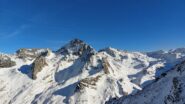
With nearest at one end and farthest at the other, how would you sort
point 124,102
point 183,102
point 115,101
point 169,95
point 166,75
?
1. point 183,102
2. point 169,95
3. point 166,75
4. point 124,102
5. point 115,101

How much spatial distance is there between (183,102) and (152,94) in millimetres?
19665

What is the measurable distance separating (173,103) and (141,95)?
75.1ft

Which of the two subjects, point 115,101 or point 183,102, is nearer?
point 183,102

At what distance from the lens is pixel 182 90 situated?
99.2 meters

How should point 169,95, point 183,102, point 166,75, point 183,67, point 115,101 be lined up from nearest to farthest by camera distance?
point 183,102 < point 169,95 < point 183,67 < point 166,75 < point 115,101

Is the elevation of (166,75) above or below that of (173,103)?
Answer: above

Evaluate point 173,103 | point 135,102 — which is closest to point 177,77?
point 173,103

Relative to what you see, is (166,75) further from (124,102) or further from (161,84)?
(124,102)

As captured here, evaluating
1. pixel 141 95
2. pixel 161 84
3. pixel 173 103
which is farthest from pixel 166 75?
pixel 173 103

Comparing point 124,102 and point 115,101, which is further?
point 115,101

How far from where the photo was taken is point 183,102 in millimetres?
94188

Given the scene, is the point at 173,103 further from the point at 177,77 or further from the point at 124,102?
the point at 124,102

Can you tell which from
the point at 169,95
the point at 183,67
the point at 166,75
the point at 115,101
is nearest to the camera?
the point at 169,95

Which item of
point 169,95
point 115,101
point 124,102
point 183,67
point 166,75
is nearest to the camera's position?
point 169,95
